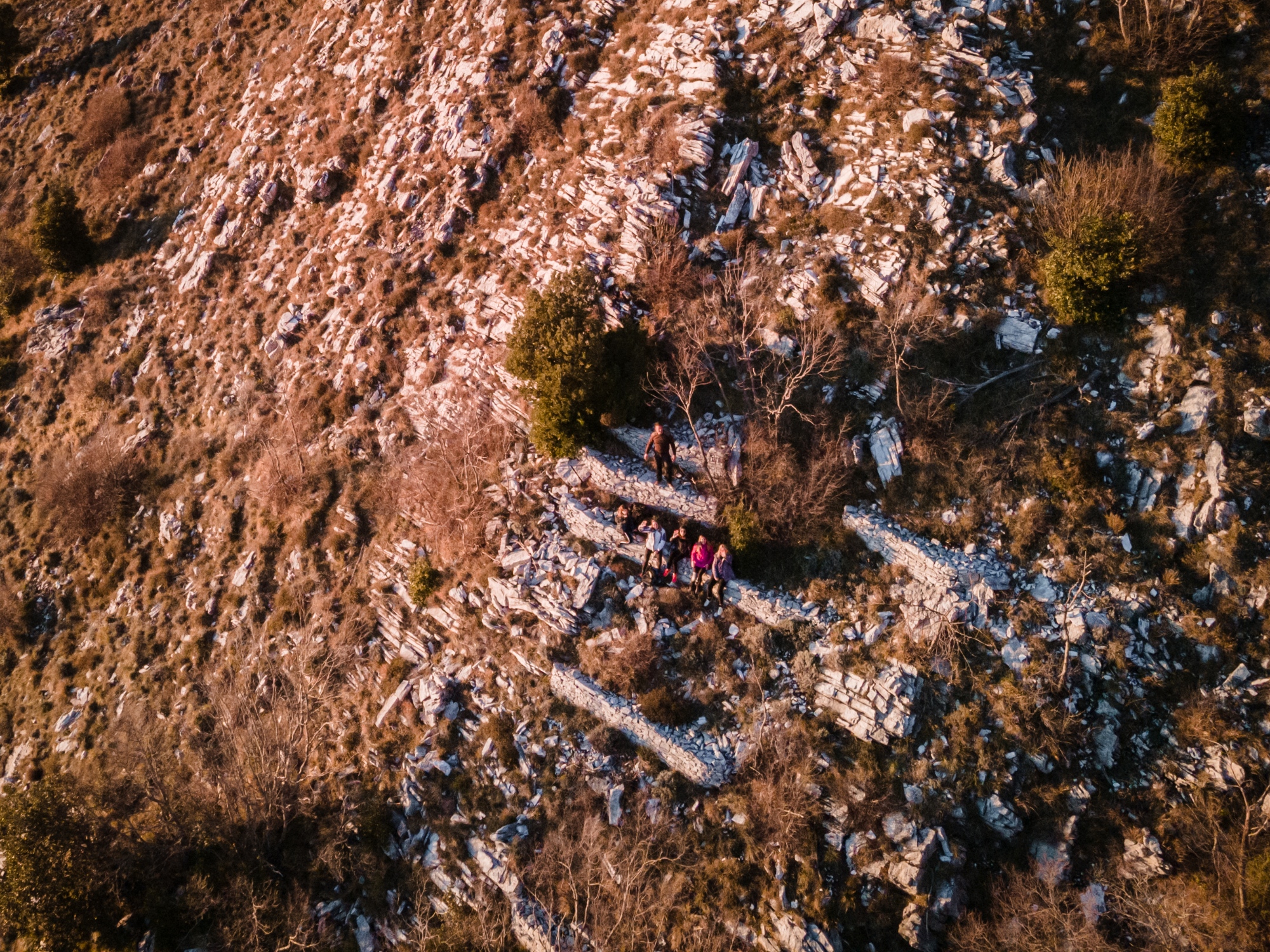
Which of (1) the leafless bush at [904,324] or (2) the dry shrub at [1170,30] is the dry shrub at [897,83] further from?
(1) the leafless bush at [904,324]

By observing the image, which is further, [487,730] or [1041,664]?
[487,730]

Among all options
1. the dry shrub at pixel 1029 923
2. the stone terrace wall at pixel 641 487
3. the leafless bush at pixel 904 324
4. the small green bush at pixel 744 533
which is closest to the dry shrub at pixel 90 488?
the stone terrace wall at pixel 641 487

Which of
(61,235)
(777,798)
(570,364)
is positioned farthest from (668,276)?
(61,235)

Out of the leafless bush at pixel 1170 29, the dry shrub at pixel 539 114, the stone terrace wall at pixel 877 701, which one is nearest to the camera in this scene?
the stone terrace wall at pixel 877 701

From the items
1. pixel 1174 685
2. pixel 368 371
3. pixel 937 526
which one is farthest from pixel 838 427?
pixel 368 371

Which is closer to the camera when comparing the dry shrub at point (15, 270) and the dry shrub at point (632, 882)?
the dry shrub at point (632, 882)

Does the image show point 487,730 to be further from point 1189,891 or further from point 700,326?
point 1189,891

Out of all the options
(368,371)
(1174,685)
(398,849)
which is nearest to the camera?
(1174,685)

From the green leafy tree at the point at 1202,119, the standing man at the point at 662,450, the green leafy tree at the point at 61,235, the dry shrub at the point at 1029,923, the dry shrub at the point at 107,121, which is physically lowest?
the dry shrub at the point at 1029,923
